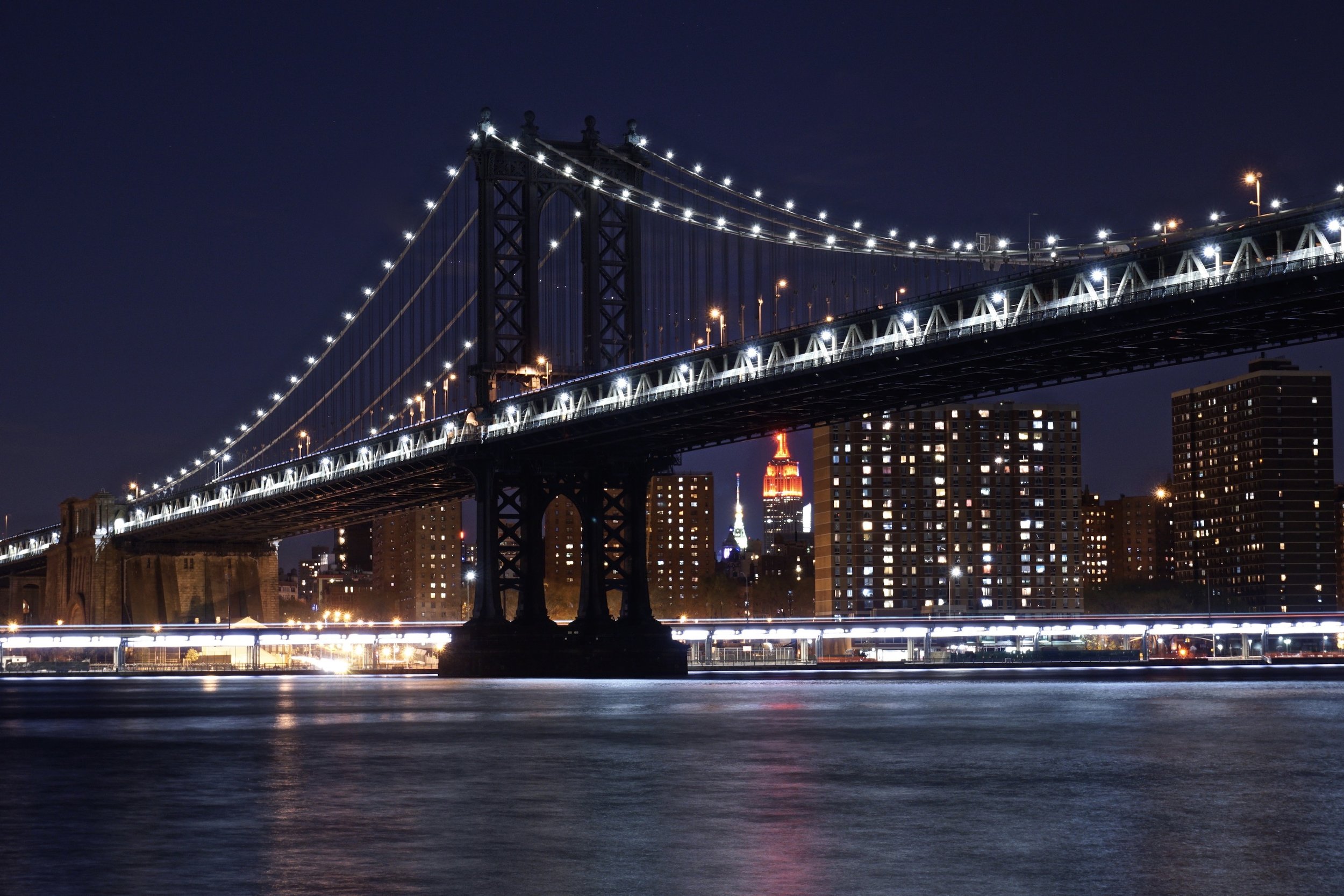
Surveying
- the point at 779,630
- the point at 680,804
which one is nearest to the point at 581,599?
the point at 779,630

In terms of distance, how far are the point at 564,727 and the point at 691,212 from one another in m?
49.8

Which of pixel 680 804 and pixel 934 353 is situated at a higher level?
pixel 934 353

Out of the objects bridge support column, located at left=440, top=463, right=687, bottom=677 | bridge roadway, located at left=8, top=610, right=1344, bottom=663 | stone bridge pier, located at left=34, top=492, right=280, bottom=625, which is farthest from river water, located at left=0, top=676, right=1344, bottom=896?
stone bridge pier, located at left=34, top=492, right=280, bottom=625

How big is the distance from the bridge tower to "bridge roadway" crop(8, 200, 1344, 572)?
1713 mm

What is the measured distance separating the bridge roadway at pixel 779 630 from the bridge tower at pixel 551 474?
23484 millimetres

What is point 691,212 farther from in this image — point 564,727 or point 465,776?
point 465,776

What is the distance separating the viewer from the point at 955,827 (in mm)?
18703

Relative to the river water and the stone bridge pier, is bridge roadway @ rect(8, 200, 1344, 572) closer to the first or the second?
the river water

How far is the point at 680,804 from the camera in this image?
2117 centimetres

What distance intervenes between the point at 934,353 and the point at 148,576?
10855 cm

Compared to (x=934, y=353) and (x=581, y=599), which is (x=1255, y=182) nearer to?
(x=934, y=353)

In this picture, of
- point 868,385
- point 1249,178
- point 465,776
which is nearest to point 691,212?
point 868,385

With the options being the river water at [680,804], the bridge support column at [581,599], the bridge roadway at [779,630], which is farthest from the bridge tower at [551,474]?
the river water at [680,804]

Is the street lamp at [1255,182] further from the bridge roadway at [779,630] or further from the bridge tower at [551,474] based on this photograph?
the bridge roadway at [779,630]
